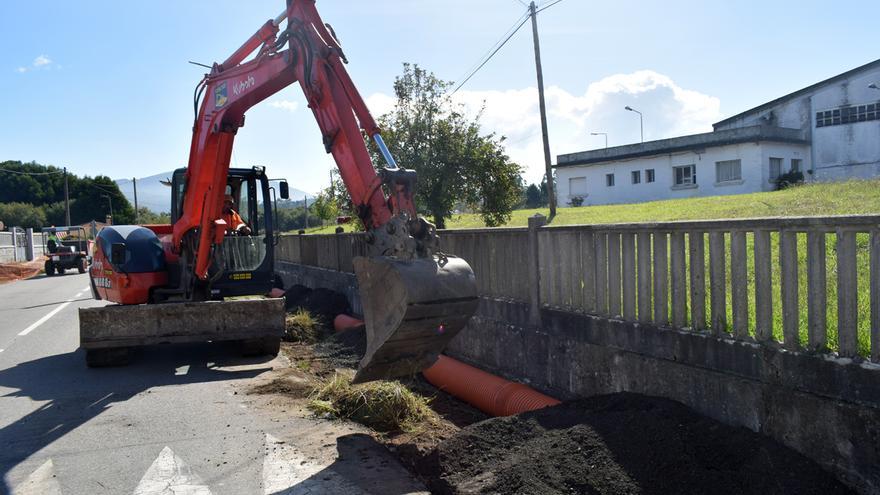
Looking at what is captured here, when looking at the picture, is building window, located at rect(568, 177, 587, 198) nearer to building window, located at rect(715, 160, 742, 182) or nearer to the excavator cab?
building window, located at rect(715, 160, 742, 182)

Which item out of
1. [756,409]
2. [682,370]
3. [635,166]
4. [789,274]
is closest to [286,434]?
[682,370]

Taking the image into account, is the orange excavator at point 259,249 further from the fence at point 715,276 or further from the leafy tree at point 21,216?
the leafy tree at point 21,216

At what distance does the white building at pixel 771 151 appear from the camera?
3509 cm

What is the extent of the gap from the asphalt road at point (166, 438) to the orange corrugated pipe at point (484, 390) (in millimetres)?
1489

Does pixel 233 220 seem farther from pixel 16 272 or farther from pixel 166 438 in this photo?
pixel 16 272

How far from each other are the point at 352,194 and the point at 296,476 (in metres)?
2.74

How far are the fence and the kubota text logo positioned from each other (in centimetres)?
359

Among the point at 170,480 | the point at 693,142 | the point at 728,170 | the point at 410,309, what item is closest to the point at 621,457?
the point at 410,309

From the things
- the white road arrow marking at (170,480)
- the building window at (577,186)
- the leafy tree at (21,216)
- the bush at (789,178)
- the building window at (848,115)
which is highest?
the building window at (848,115)

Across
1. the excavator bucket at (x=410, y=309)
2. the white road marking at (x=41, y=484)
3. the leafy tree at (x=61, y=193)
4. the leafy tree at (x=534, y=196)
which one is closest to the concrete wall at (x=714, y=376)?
the excavator bucket at (x=410, y=309)

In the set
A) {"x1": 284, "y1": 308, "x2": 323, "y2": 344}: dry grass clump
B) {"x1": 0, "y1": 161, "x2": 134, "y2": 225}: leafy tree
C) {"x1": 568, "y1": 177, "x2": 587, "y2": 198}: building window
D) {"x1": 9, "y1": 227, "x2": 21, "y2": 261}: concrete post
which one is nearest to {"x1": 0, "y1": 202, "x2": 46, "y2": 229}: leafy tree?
{"x1": 0, "y1": 161, "x2": 134, "y2": 225}: leafy tree

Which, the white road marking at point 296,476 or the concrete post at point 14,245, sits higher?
the concrete post at point 14,245

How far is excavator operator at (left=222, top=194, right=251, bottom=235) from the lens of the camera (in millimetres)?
10820

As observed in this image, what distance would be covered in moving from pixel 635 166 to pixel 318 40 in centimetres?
3603
